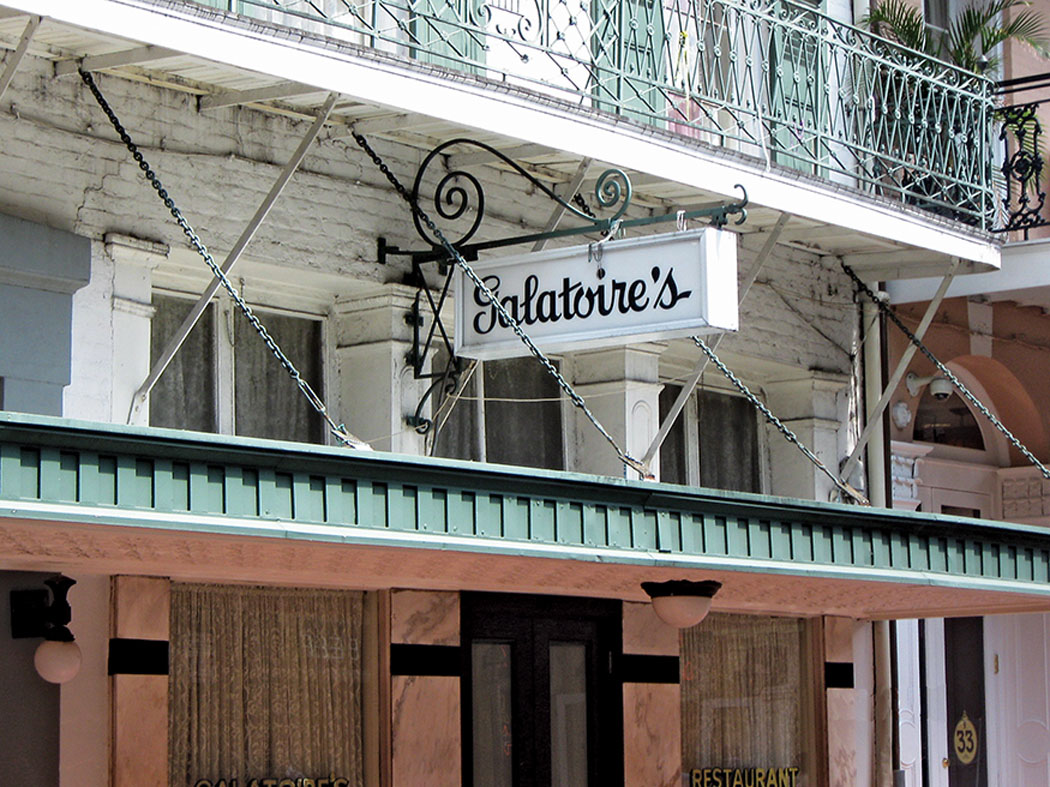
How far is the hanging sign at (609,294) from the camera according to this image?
8.88 meters

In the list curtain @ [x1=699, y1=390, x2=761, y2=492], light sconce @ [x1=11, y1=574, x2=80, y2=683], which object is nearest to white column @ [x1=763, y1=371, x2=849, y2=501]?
curtain @ [x1=699, y1=390, x2=761, y2=492]

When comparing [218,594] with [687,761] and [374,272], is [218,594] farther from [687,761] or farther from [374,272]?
[687,761]

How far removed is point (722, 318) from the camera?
8.90 meters

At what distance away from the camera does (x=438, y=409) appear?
Result: 10445 mm

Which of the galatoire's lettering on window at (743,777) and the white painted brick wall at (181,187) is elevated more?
the white painted brick wall at (181,187)

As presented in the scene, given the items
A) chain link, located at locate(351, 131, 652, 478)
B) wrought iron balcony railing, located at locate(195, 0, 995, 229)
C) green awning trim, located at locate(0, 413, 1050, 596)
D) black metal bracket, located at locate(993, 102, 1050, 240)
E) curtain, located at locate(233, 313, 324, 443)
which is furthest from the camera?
black metal bracket, located at locate(993, 102, 1050, 240)

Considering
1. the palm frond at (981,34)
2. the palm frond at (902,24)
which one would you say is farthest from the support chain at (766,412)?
the palm frond at (981,34)

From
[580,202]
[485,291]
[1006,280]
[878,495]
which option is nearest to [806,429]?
[878,495]

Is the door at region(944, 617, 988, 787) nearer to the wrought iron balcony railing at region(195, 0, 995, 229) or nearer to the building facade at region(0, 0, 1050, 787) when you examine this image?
the building facade at region(0, 0, 1050, 787)

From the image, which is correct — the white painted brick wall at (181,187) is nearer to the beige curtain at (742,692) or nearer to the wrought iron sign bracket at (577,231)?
the wrought iron sign bracket at (577,231)

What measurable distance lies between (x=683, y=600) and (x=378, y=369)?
203 centimetres

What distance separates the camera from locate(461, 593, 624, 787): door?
10.7 metres

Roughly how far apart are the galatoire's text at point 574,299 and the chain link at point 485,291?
0.05 m

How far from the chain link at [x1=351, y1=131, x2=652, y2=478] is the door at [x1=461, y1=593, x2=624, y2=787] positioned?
5.10ft
